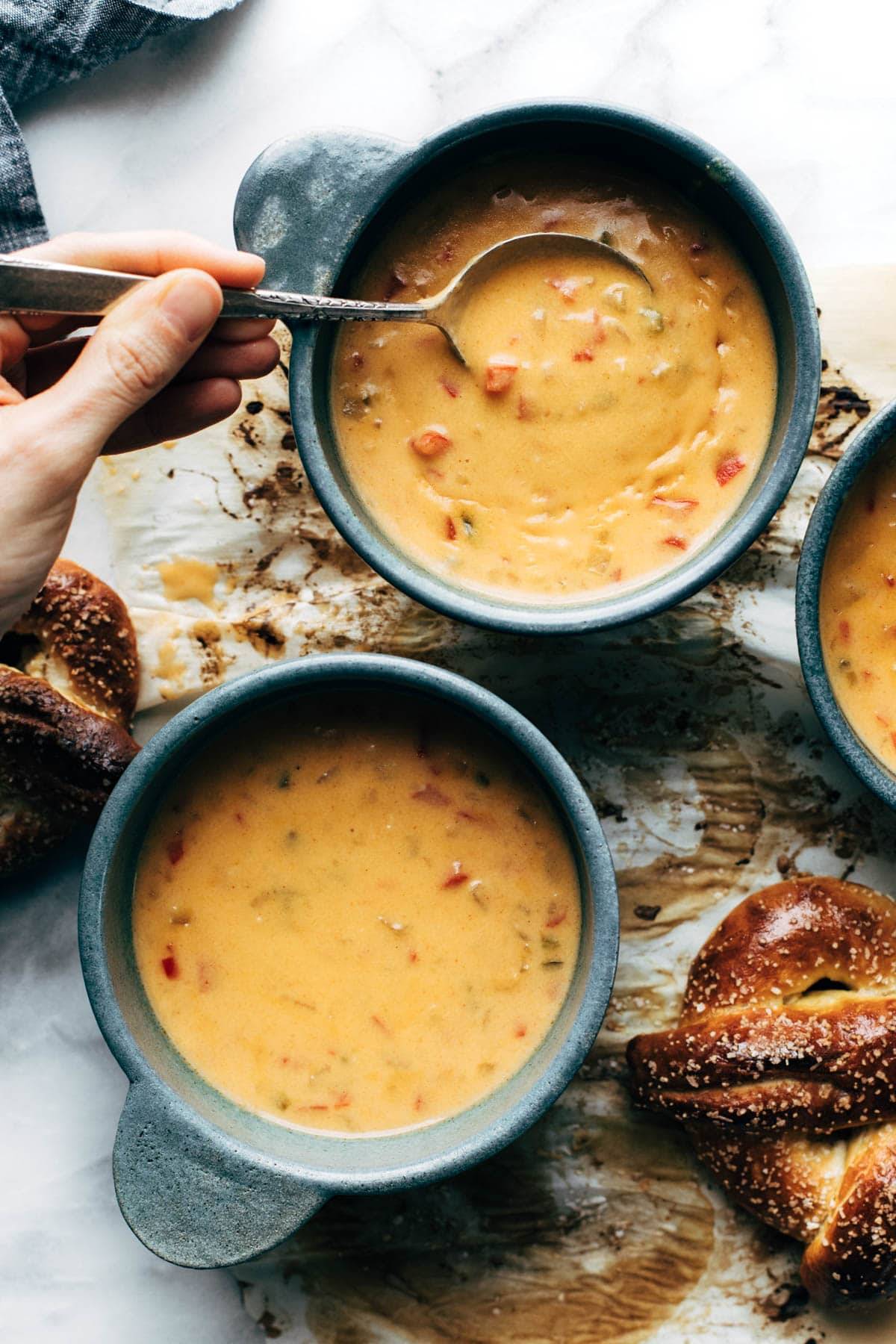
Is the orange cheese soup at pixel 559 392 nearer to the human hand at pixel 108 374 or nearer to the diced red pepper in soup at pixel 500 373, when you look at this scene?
the diced red pepper in soup at pixel 500 373

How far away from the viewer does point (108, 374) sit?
1.71 meters

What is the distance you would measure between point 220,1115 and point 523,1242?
65 centimetres

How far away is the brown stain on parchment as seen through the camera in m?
2.21

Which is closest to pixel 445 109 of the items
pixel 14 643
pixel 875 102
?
pixel 875 102

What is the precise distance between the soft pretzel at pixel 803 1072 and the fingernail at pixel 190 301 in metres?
1.34

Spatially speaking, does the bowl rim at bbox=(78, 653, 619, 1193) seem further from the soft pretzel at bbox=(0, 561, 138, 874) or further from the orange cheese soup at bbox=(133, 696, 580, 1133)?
the soft pretzel at bbox=(0, 561, 138, 874)

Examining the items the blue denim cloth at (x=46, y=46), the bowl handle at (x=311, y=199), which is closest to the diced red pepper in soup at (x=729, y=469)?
the bowl handle at (x=311, y=199)

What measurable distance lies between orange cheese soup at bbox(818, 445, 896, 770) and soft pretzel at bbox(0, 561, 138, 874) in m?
1.23

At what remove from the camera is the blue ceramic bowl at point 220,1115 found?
1.85m

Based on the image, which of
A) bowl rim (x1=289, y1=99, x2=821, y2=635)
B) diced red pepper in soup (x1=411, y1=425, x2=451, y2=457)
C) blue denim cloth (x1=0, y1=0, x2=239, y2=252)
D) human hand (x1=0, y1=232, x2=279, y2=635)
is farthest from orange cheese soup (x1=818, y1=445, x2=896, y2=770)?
blue denim cloth (x1=0, y1=0, x2=239, y2=252)

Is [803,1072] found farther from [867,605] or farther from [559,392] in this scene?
[559,392]

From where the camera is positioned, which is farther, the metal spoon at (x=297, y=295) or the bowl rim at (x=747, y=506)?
the bowl rim at (x=747, y=506)

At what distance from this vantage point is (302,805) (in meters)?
2.02

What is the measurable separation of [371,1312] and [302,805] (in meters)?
0.97
